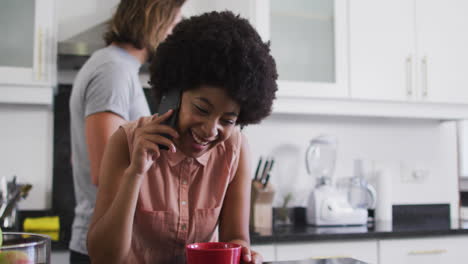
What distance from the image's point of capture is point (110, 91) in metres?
1.37

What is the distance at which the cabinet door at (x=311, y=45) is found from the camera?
2.32 metres

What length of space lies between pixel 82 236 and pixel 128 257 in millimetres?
451

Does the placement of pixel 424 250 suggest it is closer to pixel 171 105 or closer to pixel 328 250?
pixel 328 250

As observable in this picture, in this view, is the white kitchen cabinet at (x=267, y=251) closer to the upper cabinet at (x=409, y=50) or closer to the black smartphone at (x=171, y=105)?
the upper cabinet at (x=409, y=50)

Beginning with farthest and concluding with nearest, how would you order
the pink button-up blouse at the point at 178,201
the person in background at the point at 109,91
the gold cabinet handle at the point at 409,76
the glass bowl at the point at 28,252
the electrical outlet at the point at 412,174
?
1. the electrical outlet at the point at 412,174
2. the gold cabinet handle at the point at 409,76
3. the person in background at the point at 109,91
4. the pink button-up blouse at the point at 178,201
5. the glass bowl at the point at 28,252

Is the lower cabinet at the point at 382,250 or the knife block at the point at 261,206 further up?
the knife block at the point at 261,206

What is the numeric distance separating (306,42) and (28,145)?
56.5 inches

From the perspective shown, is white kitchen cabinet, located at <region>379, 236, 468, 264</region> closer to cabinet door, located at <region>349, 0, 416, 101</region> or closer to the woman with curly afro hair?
cabinet door, located at <region>349, 0, 416, 101</region>

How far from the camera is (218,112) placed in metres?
0.96

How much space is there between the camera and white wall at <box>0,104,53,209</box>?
2.31 meters

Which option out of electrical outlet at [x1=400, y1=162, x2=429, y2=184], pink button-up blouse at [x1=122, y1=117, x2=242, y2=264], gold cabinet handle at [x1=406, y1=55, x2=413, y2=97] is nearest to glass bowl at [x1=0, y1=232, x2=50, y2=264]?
pink button-up blouse at [x1=122, y1=117, x2=242, y2=264]

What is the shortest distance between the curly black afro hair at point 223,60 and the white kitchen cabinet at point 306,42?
1.28 m

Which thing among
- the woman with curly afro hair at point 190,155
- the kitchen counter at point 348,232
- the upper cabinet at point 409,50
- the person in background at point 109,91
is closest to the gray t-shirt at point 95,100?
the person in background at point 109,91

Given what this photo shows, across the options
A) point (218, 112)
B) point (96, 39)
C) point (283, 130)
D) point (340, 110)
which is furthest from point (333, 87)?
point (218, 112)
